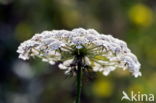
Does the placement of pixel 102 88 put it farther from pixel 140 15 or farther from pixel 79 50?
pixel 79 50

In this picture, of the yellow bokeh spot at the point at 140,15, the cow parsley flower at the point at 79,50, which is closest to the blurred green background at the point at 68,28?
the yellow bokeh spot at the point at 140,15

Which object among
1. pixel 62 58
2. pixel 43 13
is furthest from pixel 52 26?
pixel 62 58

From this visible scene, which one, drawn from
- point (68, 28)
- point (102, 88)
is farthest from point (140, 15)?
point (102, 88)

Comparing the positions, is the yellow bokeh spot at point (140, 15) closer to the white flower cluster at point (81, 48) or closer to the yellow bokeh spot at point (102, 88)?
the yellow bokeh spot at point (102, 88)

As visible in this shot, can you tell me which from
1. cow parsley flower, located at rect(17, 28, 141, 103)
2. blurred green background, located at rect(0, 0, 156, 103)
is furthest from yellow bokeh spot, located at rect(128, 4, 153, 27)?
cow parsley flower, located at rect(17, 28, 141, 103)

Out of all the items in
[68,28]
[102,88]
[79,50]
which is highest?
[68,28]
